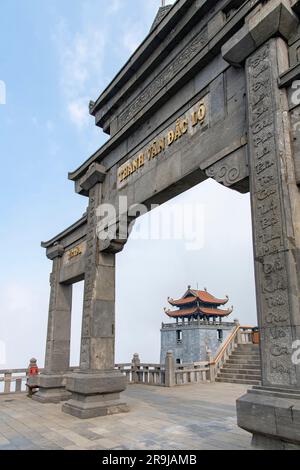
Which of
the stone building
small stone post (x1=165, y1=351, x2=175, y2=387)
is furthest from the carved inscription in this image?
the stone building

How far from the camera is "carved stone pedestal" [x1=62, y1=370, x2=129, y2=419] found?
701cm

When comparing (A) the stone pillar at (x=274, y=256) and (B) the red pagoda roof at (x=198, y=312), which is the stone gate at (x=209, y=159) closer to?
(A) the stone pillar at (x=274, y=256)

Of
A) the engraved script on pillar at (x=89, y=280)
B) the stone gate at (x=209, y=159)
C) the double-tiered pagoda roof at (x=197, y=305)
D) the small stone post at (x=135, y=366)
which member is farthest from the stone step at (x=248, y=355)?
the double-tiered pagoda roof at (x=197, y=305)

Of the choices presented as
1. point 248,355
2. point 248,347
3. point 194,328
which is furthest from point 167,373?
point 194,328

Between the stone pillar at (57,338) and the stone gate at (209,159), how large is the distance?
0.25 feet

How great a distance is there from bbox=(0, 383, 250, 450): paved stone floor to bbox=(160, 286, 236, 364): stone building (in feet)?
81.9

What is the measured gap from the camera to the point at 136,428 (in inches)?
233

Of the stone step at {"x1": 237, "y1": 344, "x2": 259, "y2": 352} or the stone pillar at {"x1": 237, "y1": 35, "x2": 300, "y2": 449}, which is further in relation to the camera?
the stone step at {"x1": 237, "y1": 344, "x2": 259, "y2": 352}

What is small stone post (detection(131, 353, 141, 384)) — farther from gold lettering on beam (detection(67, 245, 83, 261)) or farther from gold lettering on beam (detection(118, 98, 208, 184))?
gold lettering on beam (detection(118, 98, 208, 184))

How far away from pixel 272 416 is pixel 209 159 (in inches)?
137

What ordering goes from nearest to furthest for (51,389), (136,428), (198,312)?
(136,428)
(51,389)
(198,312)

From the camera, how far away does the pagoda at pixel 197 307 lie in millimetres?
38312

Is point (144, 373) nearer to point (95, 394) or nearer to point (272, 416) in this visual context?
point (95, 394)
